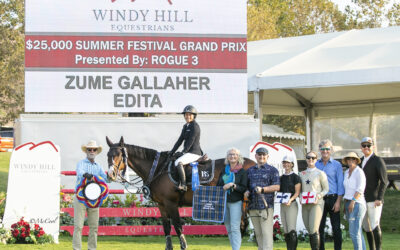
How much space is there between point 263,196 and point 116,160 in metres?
2.88

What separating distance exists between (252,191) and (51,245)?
463 centimetres

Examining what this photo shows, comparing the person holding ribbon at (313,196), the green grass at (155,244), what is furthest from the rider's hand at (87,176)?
the person holding ribbon at (313,196)

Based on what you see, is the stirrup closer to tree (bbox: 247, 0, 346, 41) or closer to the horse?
the horse

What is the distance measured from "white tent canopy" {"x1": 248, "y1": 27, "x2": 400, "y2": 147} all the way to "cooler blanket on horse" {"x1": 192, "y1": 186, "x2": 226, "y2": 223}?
668cm

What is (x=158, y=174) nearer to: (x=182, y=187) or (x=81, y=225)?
(x=182, y=187)

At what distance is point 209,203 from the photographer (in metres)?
10.1

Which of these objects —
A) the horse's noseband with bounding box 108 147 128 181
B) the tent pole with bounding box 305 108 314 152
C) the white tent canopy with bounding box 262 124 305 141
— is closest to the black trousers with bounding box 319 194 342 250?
the horse's noseband with bounding box 108 147 128 181

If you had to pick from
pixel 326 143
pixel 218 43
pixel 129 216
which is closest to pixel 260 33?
pixel 218 43

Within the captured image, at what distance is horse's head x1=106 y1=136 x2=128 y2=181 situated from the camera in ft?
35.2

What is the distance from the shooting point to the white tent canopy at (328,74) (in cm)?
1658

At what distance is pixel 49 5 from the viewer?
15.3 metres

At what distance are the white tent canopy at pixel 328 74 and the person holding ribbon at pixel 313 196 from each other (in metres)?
6.98

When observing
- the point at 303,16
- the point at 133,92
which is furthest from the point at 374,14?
the point at 133,92

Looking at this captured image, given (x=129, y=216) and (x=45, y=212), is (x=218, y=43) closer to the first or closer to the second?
(x=129, y=216)
